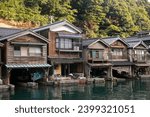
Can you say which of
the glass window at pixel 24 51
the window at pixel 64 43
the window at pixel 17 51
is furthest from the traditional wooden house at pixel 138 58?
the window at pixel 17 51

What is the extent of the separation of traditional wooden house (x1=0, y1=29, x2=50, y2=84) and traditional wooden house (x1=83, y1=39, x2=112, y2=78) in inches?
257

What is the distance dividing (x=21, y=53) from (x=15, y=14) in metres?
18.9

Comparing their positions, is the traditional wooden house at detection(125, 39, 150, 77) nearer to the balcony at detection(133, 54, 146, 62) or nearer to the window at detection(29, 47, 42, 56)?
the balcony at detection(133, 54, 146, 62)

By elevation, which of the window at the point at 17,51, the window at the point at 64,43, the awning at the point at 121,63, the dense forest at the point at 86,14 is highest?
the dense forest at the point at 86,14

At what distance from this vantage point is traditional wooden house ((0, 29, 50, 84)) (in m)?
30.1

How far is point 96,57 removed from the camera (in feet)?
130

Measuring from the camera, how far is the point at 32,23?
168 feet

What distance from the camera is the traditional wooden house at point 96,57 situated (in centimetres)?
3794

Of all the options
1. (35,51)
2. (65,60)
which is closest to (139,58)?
(65,60)

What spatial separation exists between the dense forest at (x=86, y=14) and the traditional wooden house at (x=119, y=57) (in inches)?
541

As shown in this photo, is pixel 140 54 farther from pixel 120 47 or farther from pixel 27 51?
pixel 27 51

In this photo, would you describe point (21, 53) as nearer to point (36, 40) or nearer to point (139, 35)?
point (36, 40)

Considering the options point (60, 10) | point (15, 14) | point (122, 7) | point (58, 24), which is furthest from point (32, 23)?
point (122, 7)

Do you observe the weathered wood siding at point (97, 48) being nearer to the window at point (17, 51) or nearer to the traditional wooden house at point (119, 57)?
the traditional wooden house at point (119, 57)
